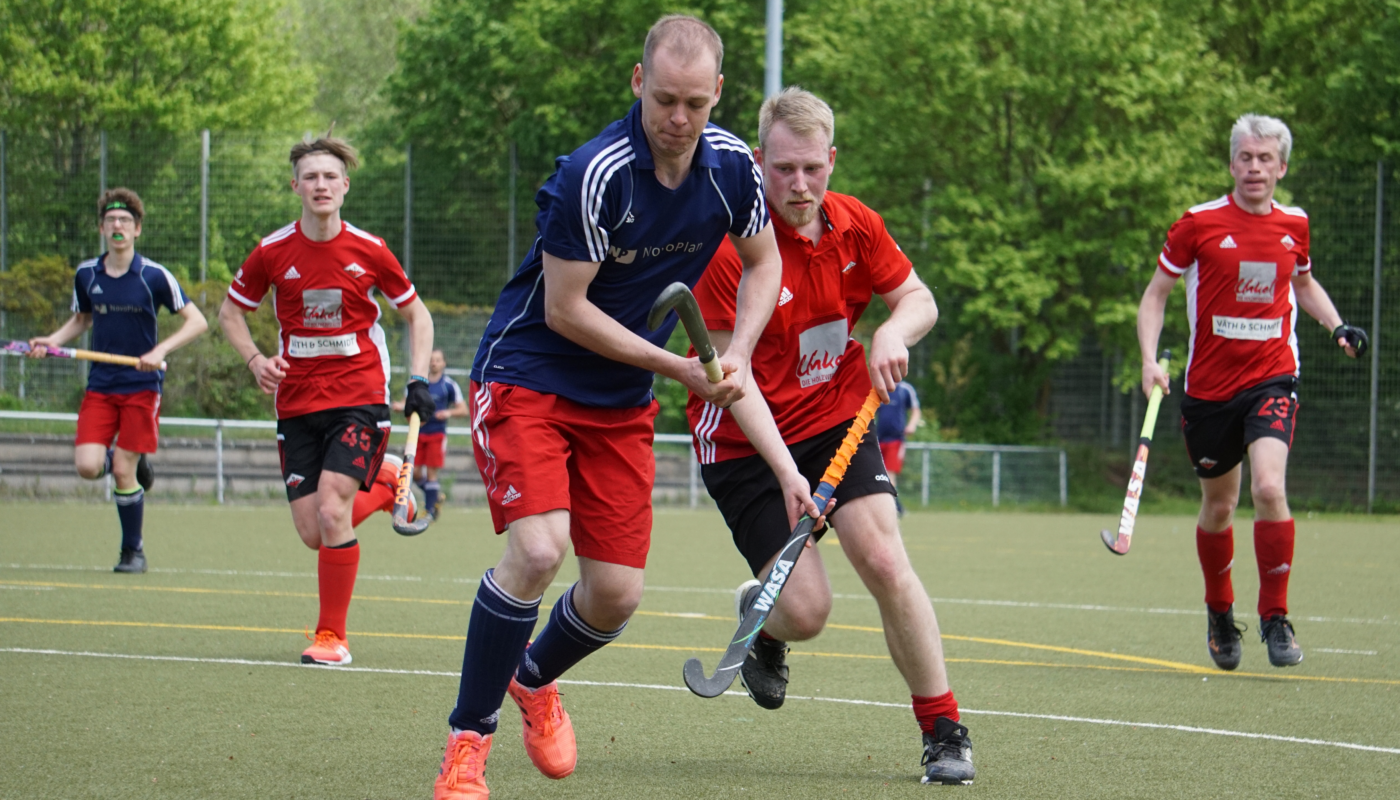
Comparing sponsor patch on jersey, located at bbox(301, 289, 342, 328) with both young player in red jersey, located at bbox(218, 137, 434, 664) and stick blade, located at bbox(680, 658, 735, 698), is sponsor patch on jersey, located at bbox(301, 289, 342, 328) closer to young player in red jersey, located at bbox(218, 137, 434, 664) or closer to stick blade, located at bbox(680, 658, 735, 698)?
young player in red jersey, located at bbox(218, 137, 434, 664)

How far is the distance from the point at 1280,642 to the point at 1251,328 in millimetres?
1297

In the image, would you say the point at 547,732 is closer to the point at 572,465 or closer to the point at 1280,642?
the point at 572,465

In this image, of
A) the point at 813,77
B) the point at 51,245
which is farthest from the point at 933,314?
the point at 813,77

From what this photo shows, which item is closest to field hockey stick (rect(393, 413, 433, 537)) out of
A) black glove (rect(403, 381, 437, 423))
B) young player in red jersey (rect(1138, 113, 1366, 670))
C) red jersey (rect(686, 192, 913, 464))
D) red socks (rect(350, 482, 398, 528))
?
red socks (rect(350, 482, 398, 528))

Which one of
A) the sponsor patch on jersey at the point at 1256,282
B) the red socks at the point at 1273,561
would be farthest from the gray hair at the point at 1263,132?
the red socks at the point at 1273,561

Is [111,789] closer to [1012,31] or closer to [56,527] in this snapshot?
[56,527]

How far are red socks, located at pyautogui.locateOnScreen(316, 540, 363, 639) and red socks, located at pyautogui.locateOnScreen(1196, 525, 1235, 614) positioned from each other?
3514mm

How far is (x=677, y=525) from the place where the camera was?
1530 cm

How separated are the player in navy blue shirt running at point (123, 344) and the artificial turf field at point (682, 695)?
23.6 inches

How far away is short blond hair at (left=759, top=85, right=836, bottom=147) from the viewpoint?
4.16 metres

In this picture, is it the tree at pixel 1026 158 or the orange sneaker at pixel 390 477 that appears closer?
the orange sneaker at pixel 390 477

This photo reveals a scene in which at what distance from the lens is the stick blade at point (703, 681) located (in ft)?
12.2

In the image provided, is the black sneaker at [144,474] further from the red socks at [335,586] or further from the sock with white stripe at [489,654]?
the sock with white stripe at [489,654]

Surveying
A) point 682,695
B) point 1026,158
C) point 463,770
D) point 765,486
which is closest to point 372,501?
point 682,695
